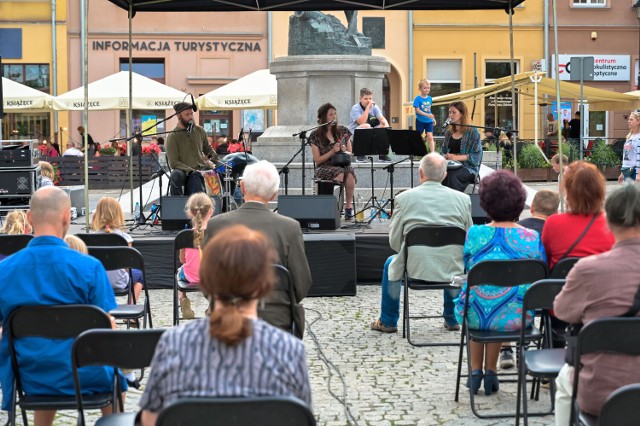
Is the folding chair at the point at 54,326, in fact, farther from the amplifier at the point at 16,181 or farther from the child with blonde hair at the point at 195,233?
the amplifier at the point at 16,181

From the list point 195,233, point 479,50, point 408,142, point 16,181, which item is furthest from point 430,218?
point 479,50

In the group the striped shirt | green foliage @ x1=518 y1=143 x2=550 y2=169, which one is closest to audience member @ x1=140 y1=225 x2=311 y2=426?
the striped shirt

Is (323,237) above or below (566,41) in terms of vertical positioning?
below

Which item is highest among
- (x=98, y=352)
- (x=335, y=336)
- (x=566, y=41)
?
(x=566, y=41)

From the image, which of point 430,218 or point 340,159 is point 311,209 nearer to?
point 340,159

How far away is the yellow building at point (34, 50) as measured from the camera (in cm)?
3381

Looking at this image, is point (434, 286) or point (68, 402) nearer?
point (68, 402)

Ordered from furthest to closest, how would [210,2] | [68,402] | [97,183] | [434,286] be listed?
1. [97,183]
2. [210,2]
3. [434,286]
4. [68,402]

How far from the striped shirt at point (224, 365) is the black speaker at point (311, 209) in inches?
333

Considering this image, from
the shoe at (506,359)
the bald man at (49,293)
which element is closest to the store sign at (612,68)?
the shoe at (506,359)

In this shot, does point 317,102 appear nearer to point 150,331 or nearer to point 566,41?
point 150,331

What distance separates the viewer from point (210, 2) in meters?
13.2

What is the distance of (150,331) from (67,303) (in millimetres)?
806

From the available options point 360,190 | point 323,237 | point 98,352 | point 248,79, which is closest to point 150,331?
point 98,352
